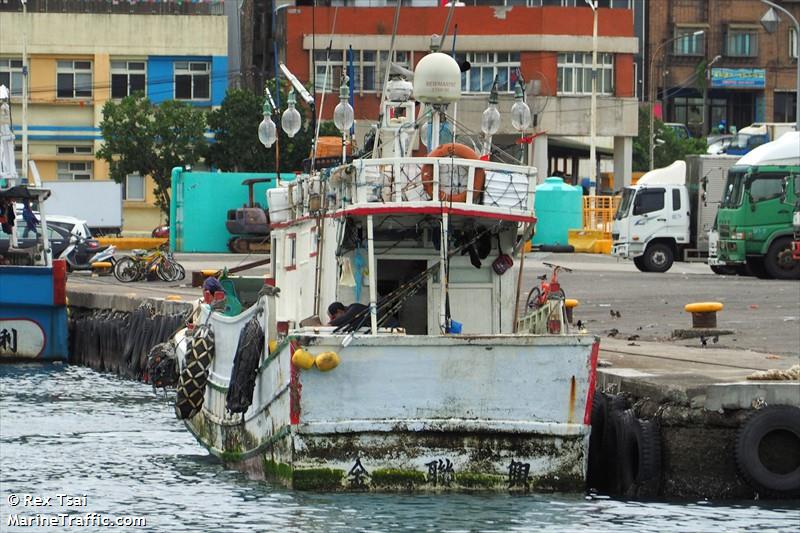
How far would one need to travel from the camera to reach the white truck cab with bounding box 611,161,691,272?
44.1 meters

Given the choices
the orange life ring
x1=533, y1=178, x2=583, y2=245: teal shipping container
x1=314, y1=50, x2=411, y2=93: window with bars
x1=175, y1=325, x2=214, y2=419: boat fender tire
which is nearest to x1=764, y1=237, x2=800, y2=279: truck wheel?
x1=533, y1=178, x2=583, y2=245: teal shipping container

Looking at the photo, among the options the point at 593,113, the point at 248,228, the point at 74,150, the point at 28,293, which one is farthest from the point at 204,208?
the point at 28,293

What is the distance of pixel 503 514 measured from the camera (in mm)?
15562

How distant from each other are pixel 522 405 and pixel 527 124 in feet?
10.5

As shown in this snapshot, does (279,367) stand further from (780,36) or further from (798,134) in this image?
(780,36)

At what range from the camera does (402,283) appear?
698 inches

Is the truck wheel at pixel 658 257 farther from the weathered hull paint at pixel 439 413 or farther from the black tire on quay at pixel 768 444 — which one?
the weathered hull paint at pixel 439 413

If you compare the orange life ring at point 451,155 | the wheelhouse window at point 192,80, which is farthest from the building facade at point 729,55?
the orange life ring at point 451,155

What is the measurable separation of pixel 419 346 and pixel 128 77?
2113 inches

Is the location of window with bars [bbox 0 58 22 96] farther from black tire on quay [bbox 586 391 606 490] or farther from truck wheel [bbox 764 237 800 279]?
black tire on quay [bbox 586 391 606 490]

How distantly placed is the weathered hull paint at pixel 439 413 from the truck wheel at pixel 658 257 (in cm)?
2810

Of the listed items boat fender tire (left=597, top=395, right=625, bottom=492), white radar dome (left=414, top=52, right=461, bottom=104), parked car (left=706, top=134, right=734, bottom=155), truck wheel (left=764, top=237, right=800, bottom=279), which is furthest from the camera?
parked car (left=706, top=134, right=734, bottom=155)

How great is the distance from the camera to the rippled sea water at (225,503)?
15.3 metres

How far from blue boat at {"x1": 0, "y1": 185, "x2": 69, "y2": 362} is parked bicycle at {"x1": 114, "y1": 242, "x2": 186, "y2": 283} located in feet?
24.1
